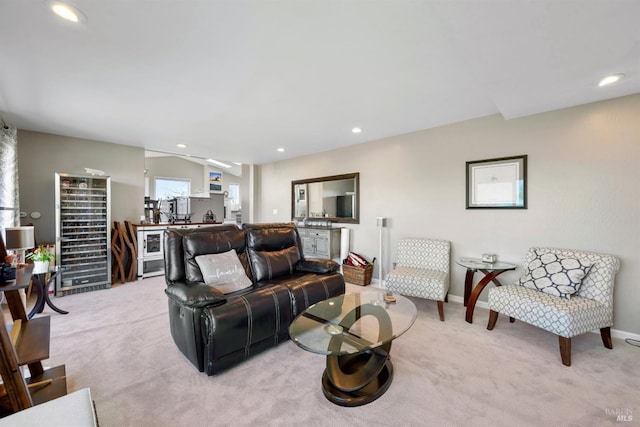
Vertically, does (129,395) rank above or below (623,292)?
below

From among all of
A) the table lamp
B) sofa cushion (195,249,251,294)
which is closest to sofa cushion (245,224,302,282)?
sofa cushion (195,249,251,294)

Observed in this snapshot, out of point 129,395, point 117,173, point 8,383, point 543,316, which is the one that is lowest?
point 129,395

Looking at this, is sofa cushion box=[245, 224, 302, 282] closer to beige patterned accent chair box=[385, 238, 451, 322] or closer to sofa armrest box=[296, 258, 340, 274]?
sofa armrest box=[296, 258, 340, 274]

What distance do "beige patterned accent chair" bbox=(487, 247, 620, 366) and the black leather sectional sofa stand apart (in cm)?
165

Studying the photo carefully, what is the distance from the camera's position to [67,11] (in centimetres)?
149

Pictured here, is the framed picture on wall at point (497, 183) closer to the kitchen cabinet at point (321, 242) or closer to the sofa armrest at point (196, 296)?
the kitchen cabinet at point (321, 242)

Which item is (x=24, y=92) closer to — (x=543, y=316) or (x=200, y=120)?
(x=200, y=120)

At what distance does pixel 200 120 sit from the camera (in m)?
3.36

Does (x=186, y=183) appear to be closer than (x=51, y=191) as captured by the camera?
No

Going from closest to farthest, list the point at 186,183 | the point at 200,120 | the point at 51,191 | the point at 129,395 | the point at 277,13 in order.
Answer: the point at 277,13 → the point at 129,395 → the point at 200,120 → the point at 51,191 → the point at 186,183

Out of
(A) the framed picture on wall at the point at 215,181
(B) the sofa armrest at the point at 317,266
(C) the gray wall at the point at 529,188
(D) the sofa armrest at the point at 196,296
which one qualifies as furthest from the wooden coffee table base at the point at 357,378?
(A) the framed picture on wall at the point at 215,181

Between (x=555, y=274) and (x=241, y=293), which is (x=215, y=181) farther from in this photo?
(x=555, y=274)

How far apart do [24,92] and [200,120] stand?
1589mm

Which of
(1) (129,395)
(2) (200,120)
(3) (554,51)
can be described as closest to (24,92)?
(2) (200,120)
